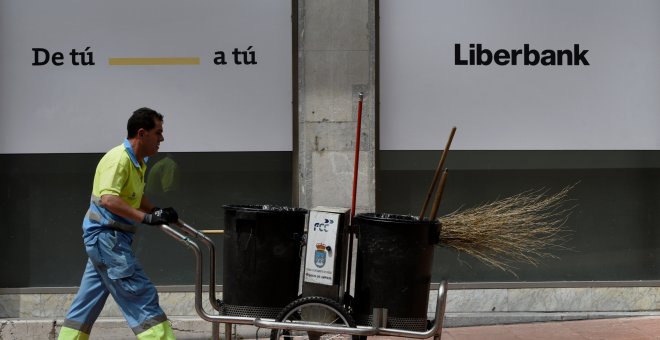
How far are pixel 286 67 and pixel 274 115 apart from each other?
0.45 meters

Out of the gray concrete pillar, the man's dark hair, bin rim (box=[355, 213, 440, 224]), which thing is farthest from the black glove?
the gray concrete pillar

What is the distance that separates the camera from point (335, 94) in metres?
7.84

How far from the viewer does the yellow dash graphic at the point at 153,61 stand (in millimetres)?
7895

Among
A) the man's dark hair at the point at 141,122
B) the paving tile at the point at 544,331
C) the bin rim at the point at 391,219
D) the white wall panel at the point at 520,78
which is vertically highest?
the white wall panel at the point at 520,78

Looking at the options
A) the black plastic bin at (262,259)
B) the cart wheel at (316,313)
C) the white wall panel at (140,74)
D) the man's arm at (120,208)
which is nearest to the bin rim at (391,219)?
the black plastic bin at (262,259)

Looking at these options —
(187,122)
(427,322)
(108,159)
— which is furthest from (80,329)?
(187,122)

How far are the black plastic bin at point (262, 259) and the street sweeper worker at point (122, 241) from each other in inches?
16.3

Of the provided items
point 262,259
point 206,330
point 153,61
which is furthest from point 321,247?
point 153,61

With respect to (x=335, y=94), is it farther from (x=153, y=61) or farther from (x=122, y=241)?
(x=122, y=241)

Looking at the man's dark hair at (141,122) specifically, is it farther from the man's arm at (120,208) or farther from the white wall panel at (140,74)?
the white wall panel at (140,74)

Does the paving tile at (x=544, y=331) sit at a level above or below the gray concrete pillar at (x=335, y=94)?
below

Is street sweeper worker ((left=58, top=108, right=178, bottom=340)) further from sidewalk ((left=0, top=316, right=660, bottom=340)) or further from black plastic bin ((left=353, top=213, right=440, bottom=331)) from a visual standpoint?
sidewalk ((left=0, top=316, right=660, bottom=340))

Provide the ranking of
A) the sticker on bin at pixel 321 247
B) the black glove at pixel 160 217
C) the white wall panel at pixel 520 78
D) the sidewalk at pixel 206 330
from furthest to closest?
the white wall panel at pixel 520 78 < the sidewalk at pixel 206 330 < the sticker on bin at pixel 321 247 < the black glove at pixel 160 217

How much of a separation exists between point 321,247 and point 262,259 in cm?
36
